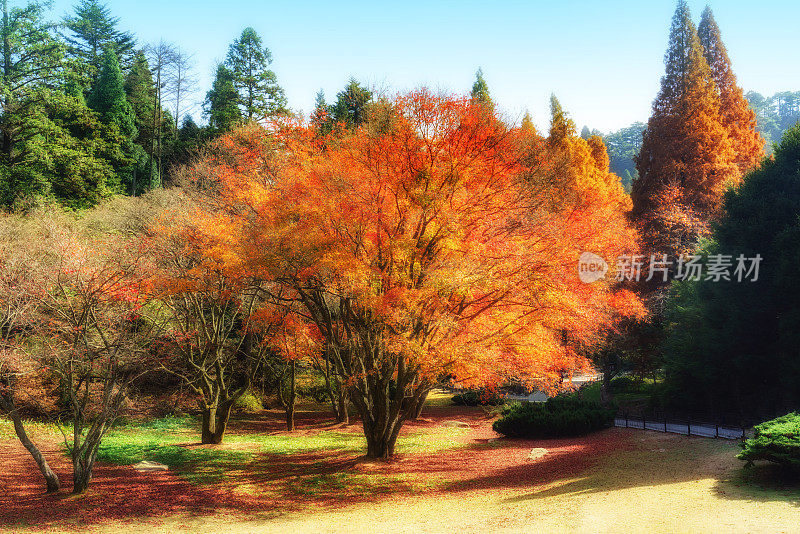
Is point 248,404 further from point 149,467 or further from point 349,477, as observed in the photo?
point 349,477

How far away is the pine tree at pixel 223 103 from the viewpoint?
40912 mm

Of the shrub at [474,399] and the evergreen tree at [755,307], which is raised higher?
the evergreen tree at [755,307]

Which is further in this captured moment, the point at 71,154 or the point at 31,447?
the point at 71,154

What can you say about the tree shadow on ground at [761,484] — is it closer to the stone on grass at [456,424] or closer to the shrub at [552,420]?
the shrub at [552,420]

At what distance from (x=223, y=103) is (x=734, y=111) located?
117 ft

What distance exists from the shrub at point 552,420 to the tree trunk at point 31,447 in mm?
14225

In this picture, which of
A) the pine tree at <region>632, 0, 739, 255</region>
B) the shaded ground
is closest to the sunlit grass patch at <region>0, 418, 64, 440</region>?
the shaded ground

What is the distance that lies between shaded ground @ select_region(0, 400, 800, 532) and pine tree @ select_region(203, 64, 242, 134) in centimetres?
2851

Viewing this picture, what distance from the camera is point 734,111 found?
1205 inches

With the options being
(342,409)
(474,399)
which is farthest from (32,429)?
(474,399)

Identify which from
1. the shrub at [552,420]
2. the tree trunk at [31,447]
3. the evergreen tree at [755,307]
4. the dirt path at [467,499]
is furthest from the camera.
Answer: the shrub at [552,420]

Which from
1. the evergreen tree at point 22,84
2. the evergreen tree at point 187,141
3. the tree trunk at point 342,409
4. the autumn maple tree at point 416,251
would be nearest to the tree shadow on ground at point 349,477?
the autumn maple tree at point 416,251

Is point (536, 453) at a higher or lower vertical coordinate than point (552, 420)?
lower

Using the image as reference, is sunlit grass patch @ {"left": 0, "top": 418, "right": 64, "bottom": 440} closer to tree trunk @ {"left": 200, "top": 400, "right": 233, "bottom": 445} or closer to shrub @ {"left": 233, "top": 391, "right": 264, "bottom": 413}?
tree trunk @ {"left": 200, "top": 400, "right": 233, "bottom": 445}
